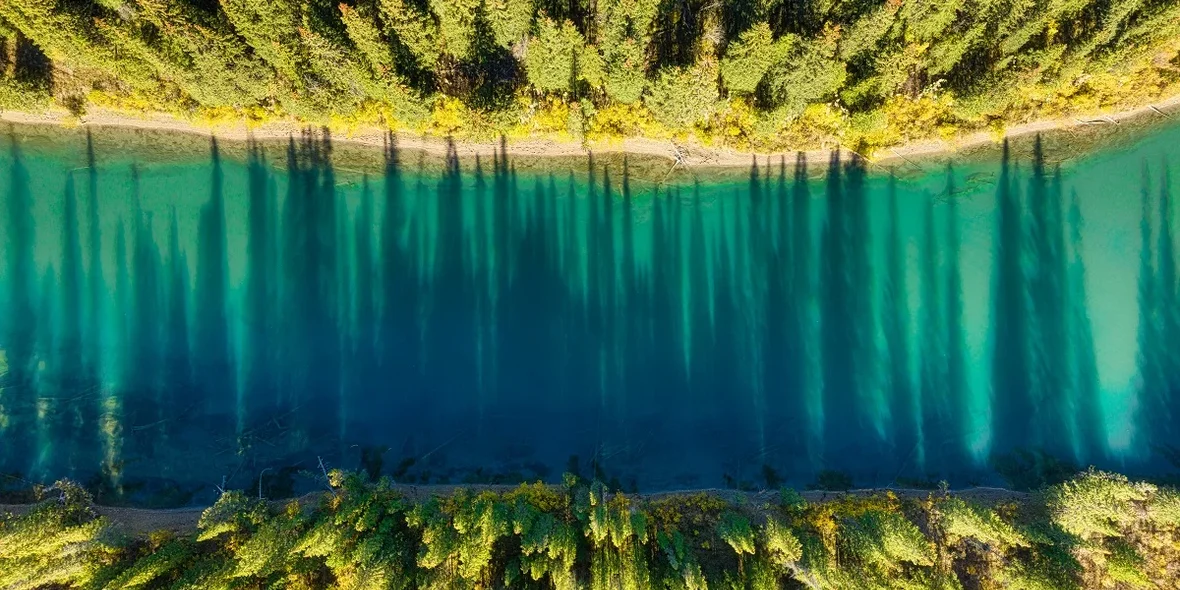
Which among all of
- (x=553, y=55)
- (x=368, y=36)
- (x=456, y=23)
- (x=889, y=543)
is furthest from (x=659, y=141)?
(x=889, y=543)

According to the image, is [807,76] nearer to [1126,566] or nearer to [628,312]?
[628,312]

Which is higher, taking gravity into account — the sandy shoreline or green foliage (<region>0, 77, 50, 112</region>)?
green foliage (<region>0, 77, 50, 112</region>)

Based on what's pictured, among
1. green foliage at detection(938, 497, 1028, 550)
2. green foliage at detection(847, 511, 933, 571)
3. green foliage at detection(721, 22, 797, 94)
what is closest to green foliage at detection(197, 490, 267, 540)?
green foliage at detection(847, 511, 933, 571)

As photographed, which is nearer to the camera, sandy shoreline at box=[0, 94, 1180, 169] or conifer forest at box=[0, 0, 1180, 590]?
conifer forest at box=[0, 0, 1180, 590]

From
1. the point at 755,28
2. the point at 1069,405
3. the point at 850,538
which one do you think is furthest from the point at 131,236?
the point at 1069,405

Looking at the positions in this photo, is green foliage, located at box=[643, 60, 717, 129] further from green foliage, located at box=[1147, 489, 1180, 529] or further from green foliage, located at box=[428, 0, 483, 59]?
green foliage, located at box=[1147, 489, 1180, 529]
